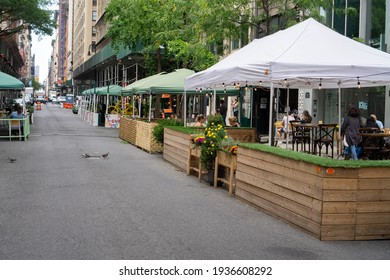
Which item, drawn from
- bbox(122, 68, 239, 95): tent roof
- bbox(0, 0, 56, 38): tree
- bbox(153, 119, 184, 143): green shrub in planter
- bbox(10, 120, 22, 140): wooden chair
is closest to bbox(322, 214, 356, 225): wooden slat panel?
bbox(153, 119, 184, 143): green shrub in planter

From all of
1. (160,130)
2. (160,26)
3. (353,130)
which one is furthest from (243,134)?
(160,26)

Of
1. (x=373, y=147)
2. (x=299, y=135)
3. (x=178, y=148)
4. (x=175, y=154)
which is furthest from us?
→ (x=299, y=135)

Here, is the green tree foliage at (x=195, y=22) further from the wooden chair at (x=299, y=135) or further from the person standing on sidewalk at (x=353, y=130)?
the person standing on sidewalk at (x=353, y=130)

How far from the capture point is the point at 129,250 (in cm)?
657

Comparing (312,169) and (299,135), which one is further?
(299,135)

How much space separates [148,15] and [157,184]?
60.8ft

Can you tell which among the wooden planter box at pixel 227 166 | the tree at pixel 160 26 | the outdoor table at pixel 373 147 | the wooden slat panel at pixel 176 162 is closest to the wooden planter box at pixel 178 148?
the wooden slat panel at pixel 176 162

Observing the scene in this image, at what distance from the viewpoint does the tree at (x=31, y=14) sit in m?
46.9

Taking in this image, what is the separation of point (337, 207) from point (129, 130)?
17988mm

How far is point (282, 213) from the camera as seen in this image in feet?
27.8

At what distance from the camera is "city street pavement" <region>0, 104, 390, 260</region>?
659 centimetres

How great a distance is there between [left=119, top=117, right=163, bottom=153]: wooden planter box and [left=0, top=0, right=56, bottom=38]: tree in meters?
25.1

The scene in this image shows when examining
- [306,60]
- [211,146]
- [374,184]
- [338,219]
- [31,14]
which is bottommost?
[338,219]

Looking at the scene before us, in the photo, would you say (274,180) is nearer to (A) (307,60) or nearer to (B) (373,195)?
(B) (373,195)
